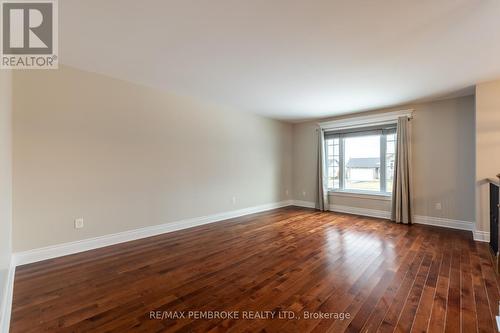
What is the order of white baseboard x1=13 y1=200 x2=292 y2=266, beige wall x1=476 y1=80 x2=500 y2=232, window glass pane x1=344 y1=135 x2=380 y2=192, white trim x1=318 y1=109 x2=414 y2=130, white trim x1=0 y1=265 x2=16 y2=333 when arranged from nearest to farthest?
1. white trim x1=0 y1=265 x2=16 y2=333
2. white baseboard x1=13 y1=200 x2=292 y2=266
3. beige wall x1=476 y1=80 x2=500 y2=232
4. white trim x1=318 y1=109 x2=414 y2=130
5. window glass pane x1=344 y1=135 x2=380 y2=192

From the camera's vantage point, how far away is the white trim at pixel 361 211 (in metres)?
4.85

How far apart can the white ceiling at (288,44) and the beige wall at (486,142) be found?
30 centimetres

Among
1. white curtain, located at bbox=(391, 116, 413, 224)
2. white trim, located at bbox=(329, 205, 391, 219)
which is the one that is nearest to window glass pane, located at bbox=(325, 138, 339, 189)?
white trim, located at bbox=(329, 205, 391, 219)

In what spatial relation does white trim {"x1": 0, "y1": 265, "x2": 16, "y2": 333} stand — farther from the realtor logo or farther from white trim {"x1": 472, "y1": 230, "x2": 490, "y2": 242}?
white trim {"x1": 472, "y1": 230, "x2": 490, "y2": 242}

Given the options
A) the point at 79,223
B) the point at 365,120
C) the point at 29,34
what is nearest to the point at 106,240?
the point at 79,223

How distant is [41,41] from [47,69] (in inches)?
23.6

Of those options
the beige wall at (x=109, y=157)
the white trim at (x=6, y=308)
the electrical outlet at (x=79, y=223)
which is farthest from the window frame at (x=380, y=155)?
the white trim at (x=6, y=308)

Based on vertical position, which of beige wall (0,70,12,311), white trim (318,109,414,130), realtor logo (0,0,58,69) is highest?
realtor logo (0,0,58,69)

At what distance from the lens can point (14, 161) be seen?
2.53 m

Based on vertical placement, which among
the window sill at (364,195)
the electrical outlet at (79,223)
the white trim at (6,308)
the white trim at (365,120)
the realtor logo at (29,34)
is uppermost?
the realtor logo at (29,34)

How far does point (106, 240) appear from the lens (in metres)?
3.18

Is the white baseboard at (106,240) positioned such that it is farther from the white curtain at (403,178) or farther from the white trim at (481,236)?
the white trim at (481,236)

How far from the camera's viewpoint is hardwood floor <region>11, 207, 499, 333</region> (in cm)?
164

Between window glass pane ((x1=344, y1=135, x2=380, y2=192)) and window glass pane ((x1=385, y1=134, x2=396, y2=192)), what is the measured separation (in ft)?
0.60
